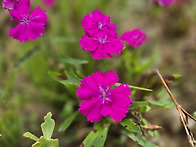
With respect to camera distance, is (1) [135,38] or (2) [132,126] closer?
(2) [132,126]

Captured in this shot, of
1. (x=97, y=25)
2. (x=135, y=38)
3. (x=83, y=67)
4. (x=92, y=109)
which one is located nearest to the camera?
(x=92, y=109)

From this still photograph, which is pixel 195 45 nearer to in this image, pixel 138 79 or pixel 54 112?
pixel 138 79

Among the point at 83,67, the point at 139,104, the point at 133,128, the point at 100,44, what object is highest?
the point at 83,67

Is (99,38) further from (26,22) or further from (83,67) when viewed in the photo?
(83,67)

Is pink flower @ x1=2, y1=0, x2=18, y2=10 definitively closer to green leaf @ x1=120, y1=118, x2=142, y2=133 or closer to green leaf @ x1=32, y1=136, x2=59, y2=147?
green leaf @ x1=32, y1=136, x2=59, y2=147

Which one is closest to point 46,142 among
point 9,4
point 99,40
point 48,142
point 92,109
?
point 48,142

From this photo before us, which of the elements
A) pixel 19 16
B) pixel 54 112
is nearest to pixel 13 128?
pixel 54 112
